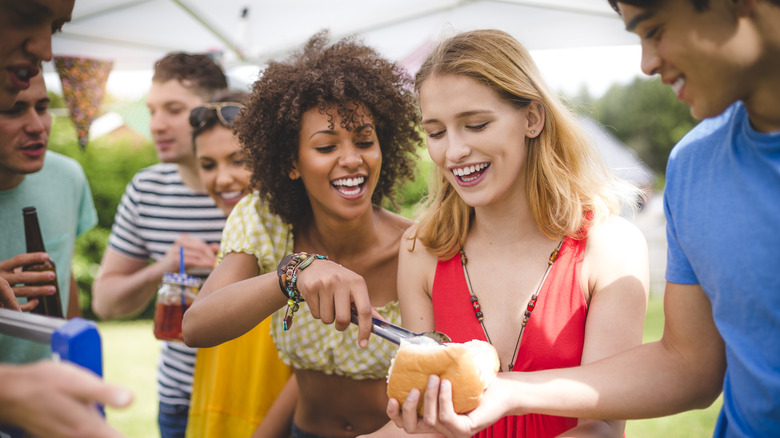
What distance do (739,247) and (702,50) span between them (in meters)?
0.48

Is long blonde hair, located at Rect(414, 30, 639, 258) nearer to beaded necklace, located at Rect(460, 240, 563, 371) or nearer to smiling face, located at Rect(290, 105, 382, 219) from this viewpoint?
beaded necklace, located at Rect(460, 240, 563, 371)

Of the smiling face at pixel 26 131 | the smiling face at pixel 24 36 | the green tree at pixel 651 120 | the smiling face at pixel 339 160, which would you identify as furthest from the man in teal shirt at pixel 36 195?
the green tree at pixel 651 120

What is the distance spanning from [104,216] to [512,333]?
33.8 ft

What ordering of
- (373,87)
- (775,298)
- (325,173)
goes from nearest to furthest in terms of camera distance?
(775,298), (325,173), (373,87)

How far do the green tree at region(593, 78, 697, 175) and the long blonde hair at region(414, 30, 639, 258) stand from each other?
4199 cm

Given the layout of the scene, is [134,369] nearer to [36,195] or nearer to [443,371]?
[36,195]

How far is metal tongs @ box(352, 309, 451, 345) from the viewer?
177 cm

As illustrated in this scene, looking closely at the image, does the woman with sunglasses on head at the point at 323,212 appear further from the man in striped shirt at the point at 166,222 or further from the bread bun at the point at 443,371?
the man in striped shirt at the point at 166,222

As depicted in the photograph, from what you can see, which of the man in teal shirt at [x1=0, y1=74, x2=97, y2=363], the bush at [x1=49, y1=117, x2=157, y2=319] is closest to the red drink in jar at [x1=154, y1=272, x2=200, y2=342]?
the man in teal shirt at [x1=0, y1=74, x2=97, y2=363]

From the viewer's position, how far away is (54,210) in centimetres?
327

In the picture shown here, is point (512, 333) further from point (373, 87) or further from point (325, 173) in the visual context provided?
point (373, 87)

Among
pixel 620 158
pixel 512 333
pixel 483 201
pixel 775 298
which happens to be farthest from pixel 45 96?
pixel 620 158

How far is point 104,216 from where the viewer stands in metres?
10.7

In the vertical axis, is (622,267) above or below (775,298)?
above
